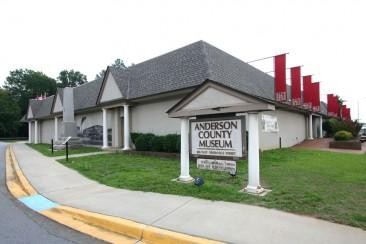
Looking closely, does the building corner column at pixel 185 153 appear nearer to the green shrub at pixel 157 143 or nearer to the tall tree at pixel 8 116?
the green shrub at pixel 157 143

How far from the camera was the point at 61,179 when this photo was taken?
395 inches

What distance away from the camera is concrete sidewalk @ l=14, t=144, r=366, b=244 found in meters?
4.41

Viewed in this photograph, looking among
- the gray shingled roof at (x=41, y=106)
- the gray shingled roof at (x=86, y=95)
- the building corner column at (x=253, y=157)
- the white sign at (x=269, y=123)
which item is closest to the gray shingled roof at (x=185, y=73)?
the white sign at (x=269, y=123)

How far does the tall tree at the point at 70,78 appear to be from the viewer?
9094 cm

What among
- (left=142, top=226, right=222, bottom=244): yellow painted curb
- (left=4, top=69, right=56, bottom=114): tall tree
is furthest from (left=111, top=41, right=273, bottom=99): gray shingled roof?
(left=4, top=69, right=56, bottom=114): tall tree

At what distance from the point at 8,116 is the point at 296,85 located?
6499cm

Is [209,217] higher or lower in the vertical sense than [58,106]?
lower

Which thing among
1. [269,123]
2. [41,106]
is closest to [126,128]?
[269,123]

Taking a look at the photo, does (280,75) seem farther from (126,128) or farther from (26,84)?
(26,84)

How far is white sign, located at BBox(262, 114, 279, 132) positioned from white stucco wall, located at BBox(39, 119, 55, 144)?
27611 millimetres

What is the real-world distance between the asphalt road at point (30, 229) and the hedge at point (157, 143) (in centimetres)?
874

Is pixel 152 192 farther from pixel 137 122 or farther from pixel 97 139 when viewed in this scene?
pixel 97 139

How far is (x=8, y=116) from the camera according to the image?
65.0m

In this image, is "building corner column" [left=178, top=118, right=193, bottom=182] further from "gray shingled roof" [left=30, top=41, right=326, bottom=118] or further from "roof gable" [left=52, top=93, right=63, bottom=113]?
"roof gable" [left=52, top=93, right=63, bottom=113]
